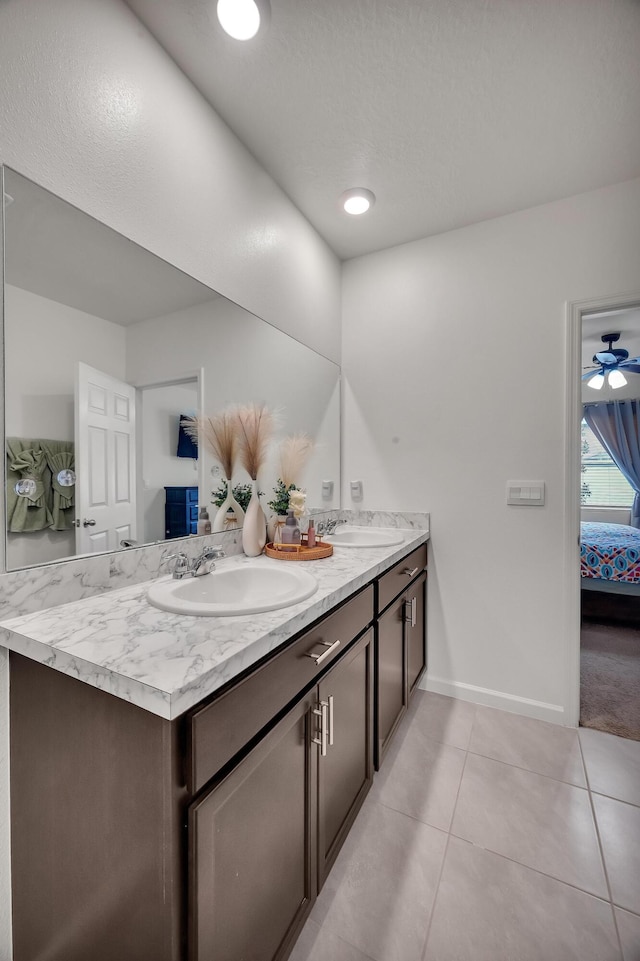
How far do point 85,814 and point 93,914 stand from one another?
0.65ft

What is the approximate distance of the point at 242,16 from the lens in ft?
3.76

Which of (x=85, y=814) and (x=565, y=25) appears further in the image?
(x=565, y=25)

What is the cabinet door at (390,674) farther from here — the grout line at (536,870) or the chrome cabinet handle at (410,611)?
the grout line at (536,870)

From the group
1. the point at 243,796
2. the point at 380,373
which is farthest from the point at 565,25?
the point at 243,796

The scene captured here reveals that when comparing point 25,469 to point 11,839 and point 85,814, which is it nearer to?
point 85,814

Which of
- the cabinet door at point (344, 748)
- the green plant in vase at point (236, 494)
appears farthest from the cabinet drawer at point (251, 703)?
the green plant in vase at point (236, 494)

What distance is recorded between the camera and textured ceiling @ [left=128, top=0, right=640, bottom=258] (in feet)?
3.91

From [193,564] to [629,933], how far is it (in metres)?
1.52

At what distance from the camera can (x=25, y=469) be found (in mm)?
933

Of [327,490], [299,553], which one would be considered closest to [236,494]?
[299,553]

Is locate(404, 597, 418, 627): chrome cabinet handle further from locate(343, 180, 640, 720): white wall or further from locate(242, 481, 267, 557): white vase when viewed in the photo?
locate(242, 481, 267, 557): white vase

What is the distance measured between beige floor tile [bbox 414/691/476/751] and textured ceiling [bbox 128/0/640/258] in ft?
8.29

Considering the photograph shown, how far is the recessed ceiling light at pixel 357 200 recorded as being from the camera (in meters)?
1.88

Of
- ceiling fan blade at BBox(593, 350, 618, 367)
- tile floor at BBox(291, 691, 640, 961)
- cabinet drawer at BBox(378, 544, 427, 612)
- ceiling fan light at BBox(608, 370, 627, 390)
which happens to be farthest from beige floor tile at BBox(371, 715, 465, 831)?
ceiling fan light at BBox(608, 370, 627, 390)
